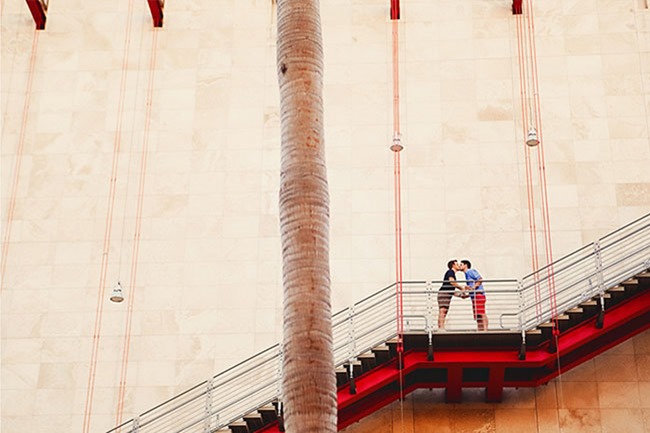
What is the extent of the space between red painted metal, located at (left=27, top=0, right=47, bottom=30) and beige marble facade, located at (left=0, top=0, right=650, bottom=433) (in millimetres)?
265

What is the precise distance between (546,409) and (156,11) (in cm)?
1453

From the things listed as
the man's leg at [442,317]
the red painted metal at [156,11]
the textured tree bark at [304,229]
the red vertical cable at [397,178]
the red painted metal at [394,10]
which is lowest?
the textured tree bark at [304,229]

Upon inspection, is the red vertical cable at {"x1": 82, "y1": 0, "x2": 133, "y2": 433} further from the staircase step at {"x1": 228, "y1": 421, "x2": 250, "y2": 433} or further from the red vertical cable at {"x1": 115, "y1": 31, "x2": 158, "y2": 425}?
the staircase step at {"x1": 228, "y1": 421, "x2": 250, "y2": 433}

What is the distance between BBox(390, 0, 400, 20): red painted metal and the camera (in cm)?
2797

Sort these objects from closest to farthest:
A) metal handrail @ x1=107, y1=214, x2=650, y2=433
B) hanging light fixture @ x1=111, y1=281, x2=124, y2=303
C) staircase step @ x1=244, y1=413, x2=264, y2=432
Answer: staircase step @ x1=244, y1=413, x2=264, y2=432, hanging light fixture @ x1=111, y1=281, x2=124, y2=303, metal handrail @ x1=107, y1=214, x2=650, y2=433

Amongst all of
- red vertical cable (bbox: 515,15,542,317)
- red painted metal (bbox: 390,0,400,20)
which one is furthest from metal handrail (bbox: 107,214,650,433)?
red painted metal (bbox: 390,0,400,20)

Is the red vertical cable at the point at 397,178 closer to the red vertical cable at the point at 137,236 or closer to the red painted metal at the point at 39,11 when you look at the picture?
the red vertical cable at the point at 137,236

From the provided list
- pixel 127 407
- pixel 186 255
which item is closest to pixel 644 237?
pixel 186 255

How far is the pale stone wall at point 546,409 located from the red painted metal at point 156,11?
12315mm

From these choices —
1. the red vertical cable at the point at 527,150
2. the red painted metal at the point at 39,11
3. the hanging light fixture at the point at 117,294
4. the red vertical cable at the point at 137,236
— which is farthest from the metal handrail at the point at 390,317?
the red painted metal at the point at 39,11

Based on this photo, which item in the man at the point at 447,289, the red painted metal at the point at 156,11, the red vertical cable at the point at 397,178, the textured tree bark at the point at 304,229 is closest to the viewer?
the textured tree bark at the point at 304,229

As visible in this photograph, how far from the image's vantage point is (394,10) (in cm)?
2803

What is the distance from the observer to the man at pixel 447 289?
22.0 meters

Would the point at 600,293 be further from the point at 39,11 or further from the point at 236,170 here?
the point at 39,11
